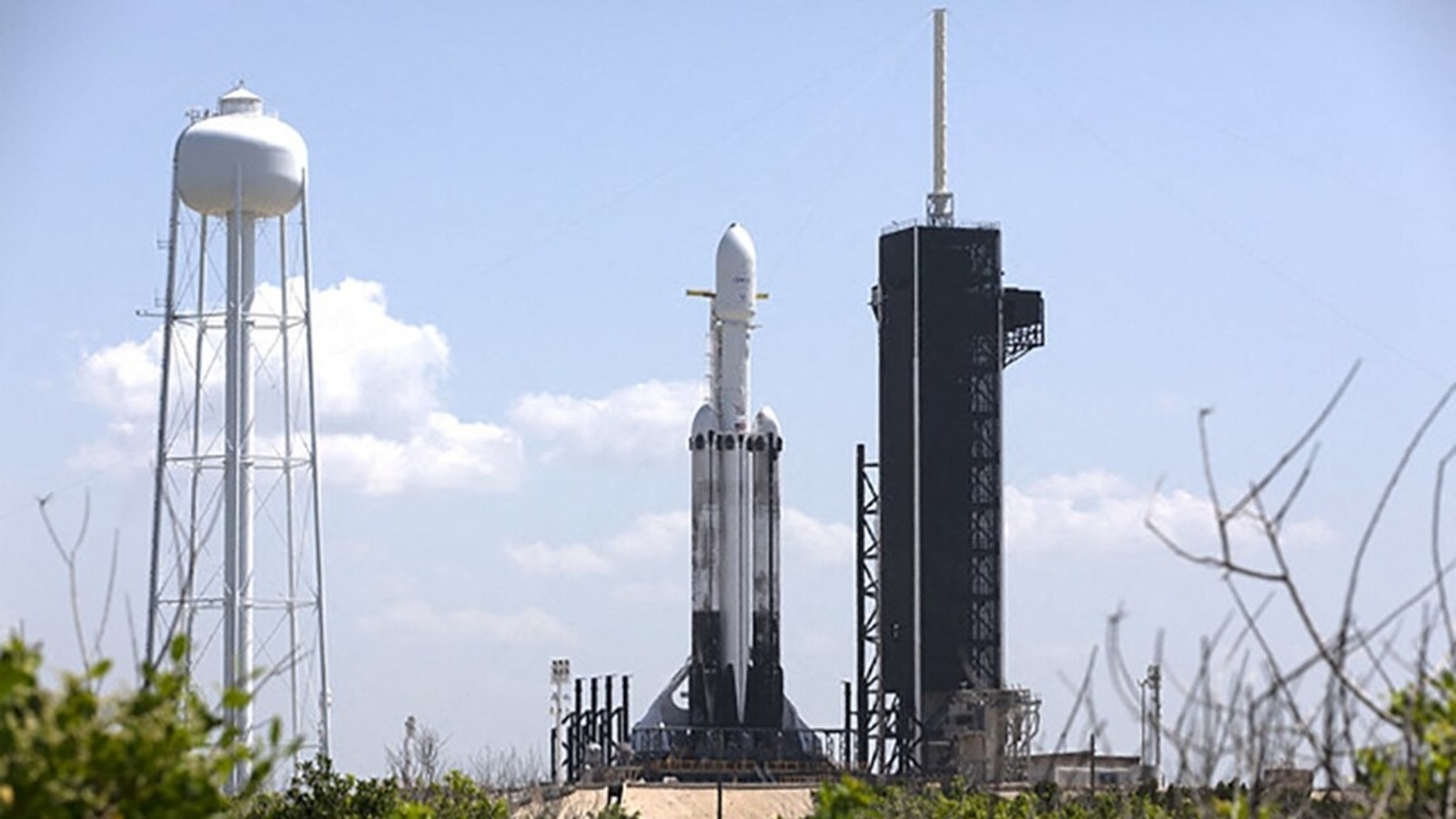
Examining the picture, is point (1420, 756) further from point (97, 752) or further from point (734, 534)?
point (734, 534)

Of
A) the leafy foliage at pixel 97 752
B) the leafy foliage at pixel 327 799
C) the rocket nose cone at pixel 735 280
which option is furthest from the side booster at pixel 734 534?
the leafy foliage at pixel 97 752

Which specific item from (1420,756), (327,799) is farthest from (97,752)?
(327,799)

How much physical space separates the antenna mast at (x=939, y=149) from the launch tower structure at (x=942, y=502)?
2.21 m

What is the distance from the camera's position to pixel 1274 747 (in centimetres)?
1738

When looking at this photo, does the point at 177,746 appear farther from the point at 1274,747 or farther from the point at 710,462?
the point at 710,462

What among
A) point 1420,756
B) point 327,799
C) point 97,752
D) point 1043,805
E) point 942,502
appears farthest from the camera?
point 942,502

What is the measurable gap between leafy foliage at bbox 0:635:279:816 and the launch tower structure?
68414 mm

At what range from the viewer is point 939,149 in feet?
282

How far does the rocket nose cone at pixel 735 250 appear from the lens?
8331cm

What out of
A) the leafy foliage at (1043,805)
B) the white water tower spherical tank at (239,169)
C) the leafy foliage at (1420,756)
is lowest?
the leafy foliage at (1043,805)

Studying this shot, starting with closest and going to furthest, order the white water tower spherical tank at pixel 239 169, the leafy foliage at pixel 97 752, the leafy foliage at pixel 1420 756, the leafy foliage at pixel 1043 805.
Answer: the leafy foliage at pixel 97 752 < the leafy foliage at pixel 1420 756 < the leafy foliage at pixel 1043 805 < the white water tower spherical tank at pixel 239 169

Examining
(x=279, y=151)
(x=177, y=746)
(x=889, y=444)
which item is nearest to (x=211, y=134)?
(x=279, y=151)

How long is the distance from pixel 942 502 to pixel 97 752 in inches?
2747

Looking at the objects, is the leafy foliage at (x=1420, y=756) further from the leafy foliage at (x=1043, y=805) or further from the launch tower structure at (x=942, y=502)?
the launch tower structure at (x=942, y=502)
